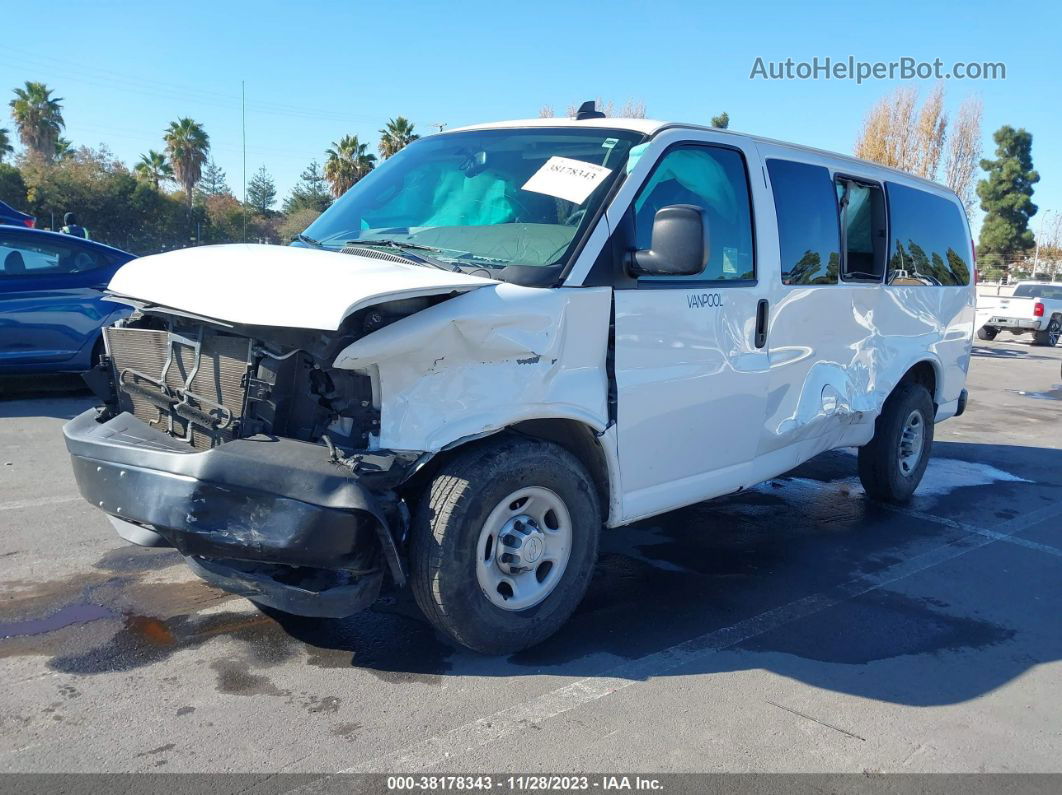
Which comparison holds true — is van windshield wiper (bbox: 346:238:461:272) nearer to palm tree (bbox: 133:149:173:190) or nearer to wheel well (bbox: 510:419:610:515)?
wheel well (bbox: 510:419:610:515)

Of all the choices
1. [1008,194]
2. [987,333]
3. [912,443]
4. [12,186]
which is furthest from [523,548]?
[1008,194]

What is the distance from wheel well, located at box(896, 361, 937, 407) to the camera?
21.2 feet

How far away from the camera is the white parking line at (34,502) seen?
5.27 metres

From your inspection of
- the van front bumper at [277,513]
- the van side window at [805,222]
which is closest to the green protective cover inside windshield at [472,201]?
the van front bumper at [277,513]

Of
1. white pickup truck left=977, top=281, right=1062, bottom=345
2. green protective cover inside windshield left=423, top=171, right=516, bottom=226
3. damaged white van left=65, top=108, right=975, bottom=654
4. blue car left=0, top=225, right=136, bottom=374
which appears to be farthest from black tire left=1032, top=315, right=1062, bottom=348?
green protective cover inside windshield left=423, top=171, right=516, bottom=226

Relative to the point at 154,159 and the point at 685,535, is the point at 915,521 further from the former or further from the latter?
the point at 154,159

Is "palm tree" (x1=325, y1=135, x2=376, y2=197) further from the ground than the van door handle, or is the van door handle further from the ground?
"palm tree" (x1=325, y1=135, x2=376, y2=197)

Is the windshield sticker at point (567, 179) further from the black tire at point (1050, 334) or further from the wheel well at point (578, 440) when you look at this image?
the black tire at point (1050, 334)

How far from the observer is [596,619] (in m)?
4.08

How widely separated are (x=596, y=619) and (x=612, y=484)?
0.67 metres

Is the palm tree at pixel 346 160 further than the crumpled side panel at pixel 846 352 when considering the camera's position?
Yes

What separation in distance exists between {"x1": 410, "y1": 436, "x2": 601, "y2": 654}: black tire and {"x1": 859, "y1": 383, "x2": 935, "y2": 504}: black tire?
3332 mm

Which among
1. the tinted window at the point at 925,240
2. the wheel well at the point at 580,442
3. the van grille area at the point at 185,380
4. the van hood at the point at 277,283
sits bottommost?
the wheel well at the point at 580,442

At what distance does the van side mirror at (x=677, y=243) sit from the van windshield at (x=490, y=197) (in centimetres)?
30
